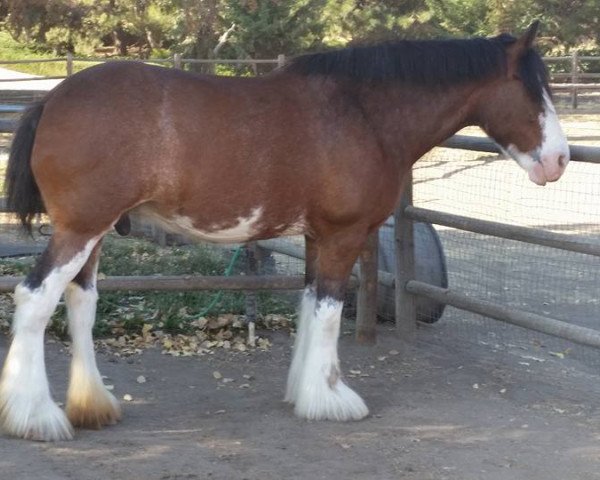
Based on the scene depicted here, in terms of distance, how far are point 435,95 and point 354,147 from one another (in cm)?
59

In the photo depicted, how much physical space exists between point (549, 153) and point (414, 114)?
27.1 inches

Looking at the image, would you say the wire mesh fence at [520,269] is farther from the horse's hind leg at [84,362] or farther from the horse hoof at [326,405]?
the horse's hind leg at [84,362]

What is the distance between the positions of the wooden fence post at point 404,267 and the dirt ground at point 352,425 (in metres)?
0.18

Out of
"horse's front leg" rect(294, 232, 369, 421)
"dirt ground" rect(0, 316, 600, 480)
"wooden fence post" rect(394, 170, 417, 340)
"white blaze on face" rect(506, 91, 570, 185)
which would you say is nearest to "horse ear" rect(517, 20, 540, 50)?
"white blaze on face" rect(506, 91, 570, 185)

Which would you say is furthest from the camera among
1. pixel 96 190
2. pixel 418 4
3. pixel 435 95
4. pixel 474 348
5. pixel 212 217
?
pixel 418 4

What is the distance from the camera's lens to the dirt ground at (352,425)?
4.19 metres

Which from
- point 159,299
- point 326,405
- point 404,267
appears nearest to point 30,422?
point 326,405

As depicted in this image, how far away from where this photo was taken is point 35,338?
14.3ft

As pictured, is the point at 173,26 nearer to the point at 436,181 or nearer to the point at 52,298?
the point at 436,181

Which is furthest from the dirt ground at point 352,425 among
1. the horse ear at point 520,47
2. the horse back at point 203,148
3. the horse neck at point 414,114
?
the horse ear at point 520,47

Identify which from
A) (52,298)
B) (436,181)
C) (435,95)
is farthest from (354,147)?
(436,181)

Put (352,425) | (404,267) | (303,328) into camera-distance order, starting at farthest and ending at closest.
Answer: (404,267), (303,328), (352,425)

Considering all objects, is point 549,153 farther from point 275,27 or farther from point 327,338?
point 275,27

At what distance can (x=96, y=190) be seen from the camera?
Answer: 14.2ft
